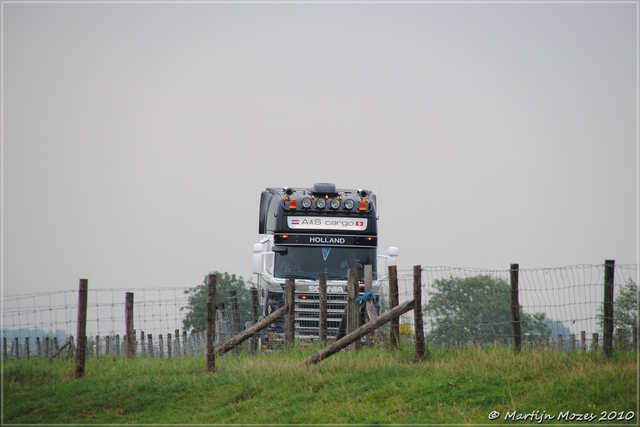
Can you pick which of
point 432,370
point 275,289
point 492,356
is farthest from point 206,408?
point 275,289

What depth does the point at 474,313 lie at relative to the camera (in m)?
53.3

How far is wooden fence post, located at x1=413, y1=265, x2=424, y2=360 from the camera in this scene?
11656mm

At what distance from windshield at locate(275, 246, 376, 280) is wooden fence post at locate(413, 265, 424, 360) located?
526cm

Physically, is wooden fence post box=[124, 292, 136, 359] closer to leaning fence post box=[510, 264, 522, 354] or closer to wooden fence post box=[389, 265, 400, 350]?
wooden fence post box=[389, 265, 400, 350]

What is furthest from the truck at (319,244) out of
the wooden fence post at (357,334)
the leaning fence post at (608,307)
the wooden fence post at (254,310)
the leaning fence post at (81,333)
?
the leaning fence post at (608,307)

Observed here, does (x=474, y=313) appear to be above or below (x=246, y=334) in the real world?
below

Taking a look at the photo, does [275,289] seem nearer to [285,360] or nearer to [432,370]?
[285,360]

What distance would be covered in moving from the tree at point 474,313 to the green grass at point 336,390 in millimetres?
788

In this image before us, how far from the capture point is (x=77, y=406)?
993 centimetres

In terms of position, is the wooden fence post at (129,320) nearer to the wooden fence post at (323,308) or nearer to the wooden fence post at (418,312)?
the wooden fence post at (323,308)

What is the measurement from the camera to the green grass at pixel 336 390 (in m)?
8.94

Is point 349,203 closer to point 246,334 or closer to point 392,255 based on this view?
point 392,255

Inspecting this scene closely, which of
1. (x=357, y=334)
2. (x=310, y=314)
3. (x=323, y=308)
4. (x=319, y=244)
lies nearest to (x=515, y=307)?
(x=357, y=334)

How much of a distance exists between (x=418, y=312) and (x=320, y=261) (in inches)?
224
